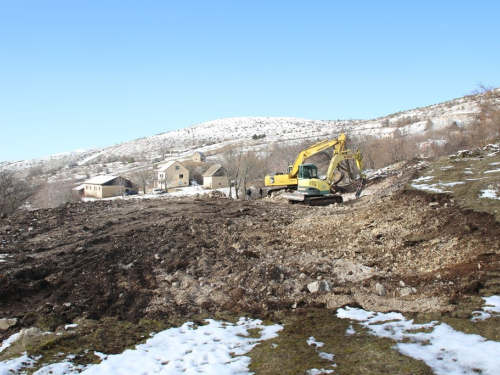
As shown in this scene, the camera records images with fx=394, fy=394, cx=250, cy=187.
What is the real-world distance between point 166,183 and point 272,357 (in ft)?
205

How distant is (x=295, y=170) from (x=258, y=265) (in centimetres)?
1609

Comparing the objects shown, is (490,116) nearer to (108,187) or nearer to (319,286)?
(319,286)

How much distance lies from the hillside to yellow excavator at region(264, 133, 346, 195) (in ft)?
26.9

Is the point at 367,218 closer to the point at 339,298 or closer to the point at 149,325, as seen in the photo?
the point at 339,298

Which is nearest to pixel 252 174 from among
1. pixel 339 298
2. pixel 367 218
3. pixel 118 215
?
pixel 118 215

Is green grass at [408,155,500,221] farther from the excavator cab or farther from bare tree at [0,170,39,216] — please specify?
bare tree at [0,170,39,216]

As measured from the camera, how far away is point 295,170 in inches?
1023

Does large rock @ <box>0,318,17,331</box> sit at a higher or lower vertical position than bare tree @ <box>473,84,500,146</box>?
lower

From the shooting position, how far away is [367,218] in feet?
47.2

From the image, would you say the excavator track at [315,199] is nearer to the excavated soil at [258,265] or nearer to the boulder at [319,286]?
the excavated soil at [258,265]

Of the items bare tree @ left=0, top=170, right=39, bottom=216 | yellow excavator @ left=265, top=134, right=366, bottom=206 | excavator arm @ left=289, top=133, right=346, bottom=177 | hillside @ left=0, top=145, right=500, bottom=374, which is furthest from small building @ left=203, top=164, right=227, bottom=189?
hillside @ left=0, top=145, right=500, bottom=374

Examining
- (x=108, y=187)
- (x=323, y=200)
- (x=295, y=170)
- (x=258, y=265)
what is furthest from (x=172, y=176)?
(x=258, y=265)

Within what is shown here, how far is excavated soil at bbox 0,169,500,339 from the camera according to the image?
7988 millimetres

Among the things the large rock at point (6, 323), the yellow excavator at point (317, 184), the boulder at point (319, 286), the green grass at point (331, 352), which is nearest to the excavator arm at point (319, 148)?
the yellow excavator at point (317, 184)
